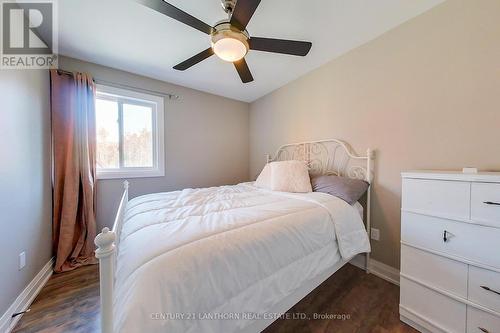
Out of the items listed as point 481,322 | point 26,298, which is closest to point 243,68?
point 481,322

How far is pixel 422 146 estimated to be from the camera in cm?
162

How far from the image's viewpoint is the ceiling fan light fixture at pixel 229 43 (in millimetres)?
1308

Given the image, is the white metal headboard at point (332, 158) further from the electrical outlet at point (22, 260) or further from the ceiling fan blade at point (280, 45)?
the electrical outlet at point (22, 260)

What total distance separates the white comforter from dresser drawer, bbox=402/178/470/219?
483mm

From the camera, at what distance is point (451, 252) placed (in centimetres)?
115

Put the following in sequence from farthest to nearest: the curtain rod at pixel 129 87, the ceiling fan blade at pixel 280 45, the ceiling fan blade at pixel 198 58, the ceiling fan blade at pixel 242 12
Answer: the curtain rod at pixel 129 87 < the ceiling fan blade at pixel 198 58 < the ceiling fan blade at pixel 280 45 < the ceiling fan blade at pixel 242 12

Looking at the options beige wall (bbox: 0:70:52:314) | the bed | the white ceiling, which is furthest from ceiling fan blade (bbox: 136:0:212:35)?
the bed

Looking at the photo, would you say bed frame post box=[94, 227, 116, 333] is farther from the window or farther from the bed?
the window

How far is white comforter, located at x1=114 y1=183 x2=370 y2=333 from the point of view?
26.6 inches

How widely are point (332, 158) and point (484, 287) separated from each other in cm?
154

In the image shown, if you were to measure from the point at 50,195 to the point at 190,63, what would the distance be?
2004mm

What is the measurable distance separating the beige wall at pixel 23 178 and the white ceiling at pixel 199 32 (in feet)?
2.05

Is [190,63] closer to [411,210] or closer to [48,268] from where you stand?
[411,210]

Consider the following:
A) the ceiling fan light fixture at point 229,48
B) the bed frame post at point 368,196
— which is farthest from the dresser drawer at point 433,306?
the ceiling fan light fixture at point 229,48
